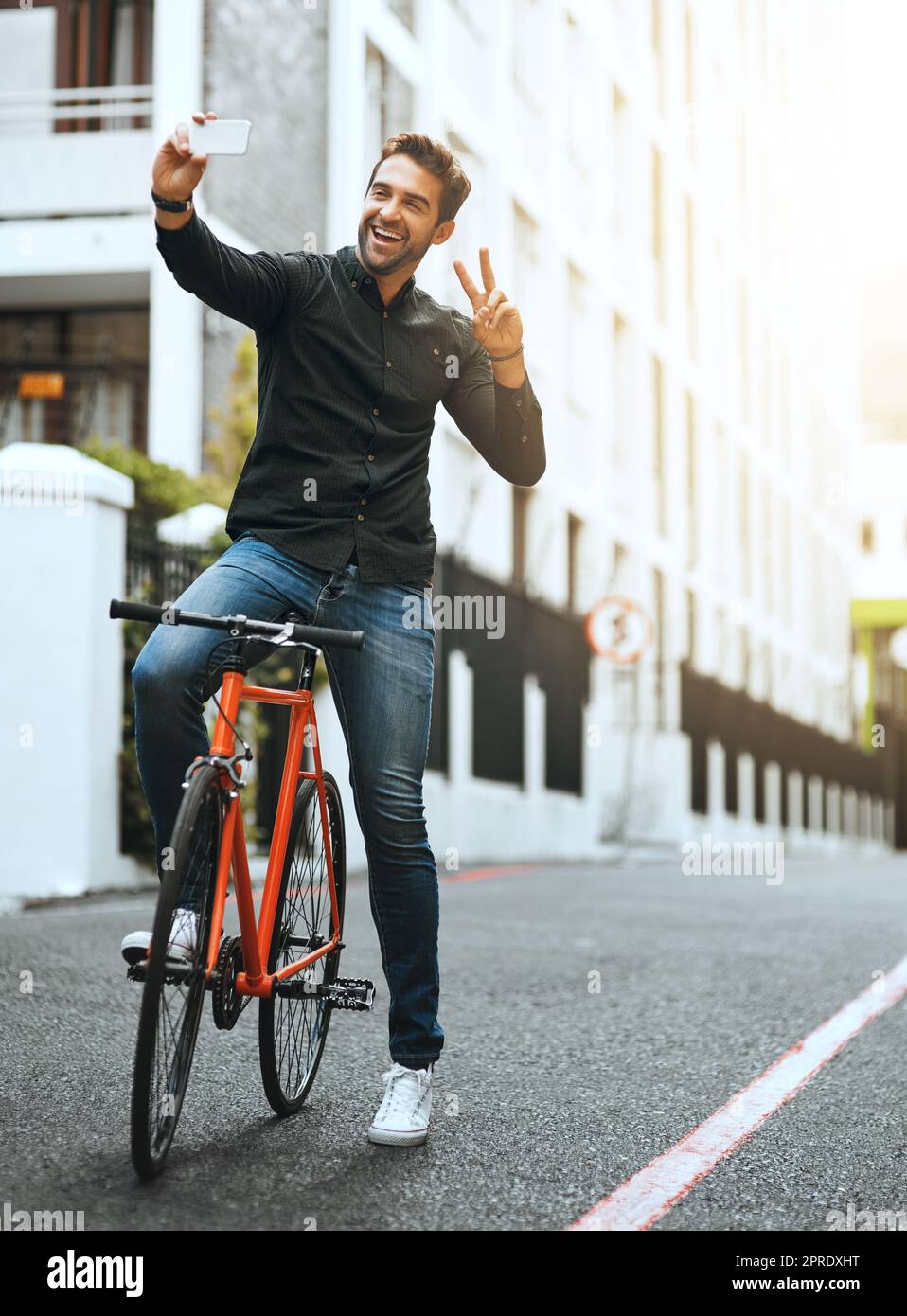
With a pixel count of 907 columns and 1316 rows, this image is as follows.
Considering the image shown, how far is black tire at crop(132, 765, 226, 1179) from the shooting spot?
3.38m

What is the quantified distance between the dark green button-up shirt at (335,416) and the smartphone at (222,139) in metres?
0.32

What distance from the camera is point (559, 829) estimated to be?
21.4 metres

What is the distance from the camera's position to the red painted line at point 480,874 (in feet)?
46.0

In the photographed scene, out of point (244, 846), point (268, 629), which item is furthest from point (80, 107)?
point (268, 629)

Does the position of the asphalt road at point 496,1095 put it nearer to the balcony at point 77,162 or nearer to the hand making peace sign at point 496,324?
the hand making peace sign at point 496,324

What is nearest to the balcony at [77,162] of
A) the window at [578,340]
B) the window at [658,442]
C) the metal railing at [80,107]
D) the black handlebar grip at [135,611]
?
the metal railing at [80,107]

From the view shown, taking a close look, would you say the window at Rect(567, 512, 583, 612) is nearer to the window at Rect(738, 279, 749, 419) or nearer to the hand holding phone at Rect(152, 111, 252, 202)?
the window at Rect(738, 279, 749, 419)

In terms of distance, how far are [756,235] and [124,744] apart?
31942 mm

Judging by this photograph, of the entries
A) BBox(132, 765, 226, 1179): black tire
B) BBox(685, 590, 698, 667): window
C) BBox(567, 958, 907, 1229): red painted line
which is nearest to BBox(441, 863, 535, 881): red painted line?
BBox(567, 958, 907, 1229): red painted line

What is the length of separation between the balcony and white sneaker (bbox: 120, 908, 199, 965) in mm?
14999

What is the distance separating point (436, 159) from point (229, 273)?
56 centimetres
